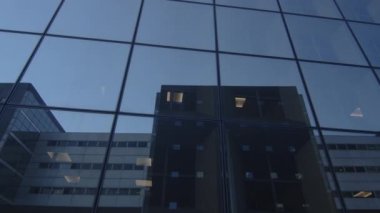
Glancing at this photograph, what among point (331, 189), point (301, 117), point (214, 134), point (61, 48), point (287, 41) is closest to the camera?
point (331, 189)

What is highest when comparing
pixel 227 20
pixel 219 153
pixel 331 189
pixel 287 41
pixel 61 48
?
pixel 227 20

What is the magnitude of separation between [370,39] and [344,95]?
119 inches

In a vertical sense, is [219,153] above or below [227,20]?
below

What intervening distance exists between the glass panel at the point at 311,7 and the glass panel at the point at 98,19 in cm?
462

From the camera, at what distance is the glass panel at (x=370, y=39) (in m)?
9.26

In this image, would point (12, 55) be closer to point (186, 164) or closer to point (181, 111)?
point (181, 111)

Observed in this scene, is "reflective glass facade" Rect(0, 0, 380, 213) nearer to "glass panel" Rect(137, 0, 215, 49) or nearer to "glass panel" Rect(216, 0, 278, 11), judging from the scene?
"glass panel" Rect(137, 0, 215, 49)

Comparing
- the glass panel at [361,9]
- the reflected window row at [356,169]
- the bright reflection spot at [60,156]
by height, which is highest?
the glass panel at [361,9]

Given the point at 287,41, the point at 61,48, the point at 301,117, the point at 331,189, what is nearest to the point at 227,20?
the point at 287,41

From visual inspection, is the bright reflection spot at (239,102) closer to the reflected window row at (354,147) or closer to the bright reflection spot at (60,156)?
the reflected window row at (354,147)

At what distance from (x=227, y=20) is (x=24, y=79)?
541 centimetres

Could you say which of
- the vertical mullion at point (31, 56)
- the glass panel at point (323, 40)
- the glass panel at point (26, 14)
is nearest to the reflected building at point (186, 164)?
the vertical mullion at point (31, 56)

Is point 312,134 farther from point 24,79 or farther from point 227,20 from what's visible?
point 24,79

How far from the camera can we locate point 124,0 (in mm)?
9461
